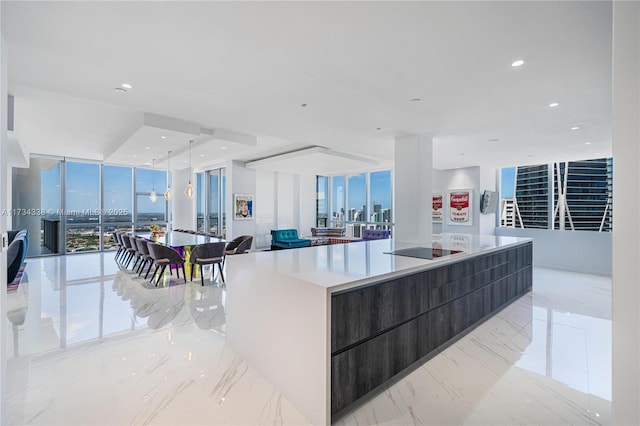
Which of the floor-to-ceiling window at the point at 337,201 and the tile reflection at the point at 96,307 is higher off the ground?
the floor-to-ceiling window at the point at 337,201

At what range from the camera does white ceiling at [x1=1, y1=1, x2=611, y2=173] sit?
5.91ft

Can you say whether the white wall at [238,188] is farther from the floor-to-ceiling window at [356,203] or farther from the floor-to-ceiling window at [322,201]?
the floor-to-ceiling window at [356,203]

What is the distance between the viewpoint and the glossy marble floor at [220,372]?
2.03 metres

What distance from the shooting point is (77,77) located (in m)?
2.75

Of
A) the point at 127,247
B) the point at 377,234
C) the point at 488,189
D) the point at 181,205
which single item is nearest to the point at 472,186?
the point at 488,189

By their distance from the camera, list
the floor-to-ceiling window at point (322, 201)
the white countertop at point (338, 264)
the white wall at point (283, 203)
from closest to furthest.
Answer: the white countertop at point (338, 264), the white wall at point (283, 203), the floor-to-ceiling window at point (322, 201)

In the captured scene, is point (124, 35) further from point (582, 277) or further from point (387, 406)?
point (582, 277)

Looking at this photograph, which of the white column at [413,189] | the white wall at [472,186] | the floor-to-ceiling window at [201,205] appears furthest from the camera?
the floor-to-ceiling window at [201,205]

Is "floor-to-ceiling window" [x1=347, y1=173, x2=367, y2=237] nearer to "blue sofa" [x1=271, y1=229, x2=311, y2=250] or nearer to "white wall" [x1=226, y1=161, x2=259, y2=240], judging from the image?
"blue sofa" [x1=271, y1=229, x2=311, y2=250]

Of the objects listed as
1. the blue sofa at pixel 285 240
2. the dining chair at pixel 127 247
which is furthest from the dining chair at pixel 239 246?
the blue sofa at pixel 285 240

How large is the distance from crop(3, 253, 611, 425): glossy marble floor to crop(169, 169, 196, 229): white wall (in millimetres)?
6880

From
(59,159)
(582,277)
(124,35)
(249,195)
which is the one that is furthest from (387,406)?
(59,159)

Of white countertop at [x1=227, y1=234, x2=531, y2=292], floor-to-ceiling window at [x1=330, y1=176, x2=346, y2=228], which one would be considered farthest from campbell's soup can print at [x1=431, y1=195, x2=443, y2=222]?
white countertop at [x1=227, y1=234, x2=531, y2=292]

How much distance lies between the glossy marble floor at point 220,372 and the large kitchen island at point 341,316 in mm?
163
